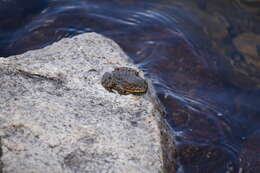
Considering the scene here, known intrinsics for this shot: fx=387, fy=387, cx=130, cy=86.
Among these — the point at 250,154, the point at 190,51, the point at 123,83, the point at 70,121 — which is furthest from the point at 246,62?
the point at 70,121

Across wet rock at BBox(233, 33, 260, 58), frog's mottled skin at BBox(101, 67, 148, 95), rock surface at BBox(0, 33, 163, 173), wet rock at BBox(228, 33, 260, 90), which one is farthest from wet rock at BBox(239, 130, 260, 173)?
wet rock at BBox(233, 33, 260, 58)

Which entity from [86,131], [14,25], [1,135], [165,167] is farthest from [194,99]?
[14,25]

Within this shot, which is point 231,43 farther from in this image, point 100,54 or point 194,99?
point 100,54

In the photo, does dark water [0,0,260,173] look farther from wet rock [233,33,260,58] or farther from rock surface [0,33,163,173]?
rock surface [0,33,163,173]

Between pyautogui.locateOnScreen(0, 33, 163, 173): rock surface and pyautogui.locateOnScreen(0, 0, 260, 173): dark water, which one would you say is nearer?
pyautogui.locateOnScreen(0, 33, 163, 173): rock surface

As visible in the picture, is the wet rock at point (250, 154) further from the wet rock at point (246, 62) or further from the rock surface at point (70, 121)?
the rock surface at point (70, 121)

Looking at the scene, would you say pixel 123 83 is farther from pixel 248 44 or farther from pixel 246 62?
pixel 248 44

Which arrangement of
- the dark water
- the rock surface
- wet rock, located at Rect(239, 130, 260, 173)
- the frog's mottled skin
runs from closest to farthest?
the rock surface < the frog's mottled skin < wet rock, located at Rect(239, 130, 260, 173) < the dark water
